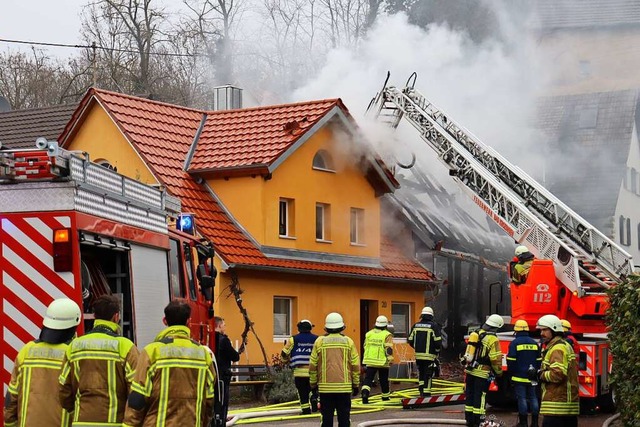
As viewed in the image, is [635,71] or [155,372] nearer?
[155,372]

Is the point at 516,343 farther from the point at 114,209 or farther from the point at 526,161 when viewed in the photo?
the point at 526,161

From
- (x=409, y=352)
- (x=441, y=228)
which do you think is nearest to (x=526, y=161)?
(x=441, y=228)

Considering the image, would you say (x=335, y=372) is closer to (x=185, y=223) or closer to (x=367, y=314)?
(x=185, y=223)

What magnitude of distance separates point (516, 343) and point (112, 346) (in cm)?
868

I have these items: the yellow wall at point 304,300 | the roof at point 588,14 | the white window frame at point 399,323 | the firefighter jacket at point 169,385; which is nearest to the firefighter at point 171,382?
the firefighter jacket at point 169,385

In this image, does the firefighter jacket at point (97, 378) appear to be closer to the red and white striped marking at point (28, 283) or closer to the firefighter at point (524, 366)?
the red and white striped marking at point (28, 283)

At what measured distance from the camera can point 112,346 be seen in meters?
8.13

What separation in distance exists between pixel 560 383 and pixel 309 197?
1489cm

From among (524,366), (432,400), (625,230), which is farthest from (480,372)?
(625,230)

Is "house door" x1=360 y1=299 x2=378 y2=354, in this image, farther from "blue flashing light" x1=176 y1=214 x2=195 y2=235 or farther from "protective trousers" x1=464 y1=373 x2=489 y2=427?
"blue flashing light" x1=176 y1=214 x2=195 y2=235

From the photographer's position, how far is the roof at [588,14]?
157ft

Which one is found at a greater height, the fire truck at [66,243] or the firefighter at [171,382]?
the fire truck at [66,243]

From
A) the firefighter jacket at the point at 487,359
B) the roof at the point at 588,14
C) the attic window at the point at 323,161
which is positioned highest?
the roof at the point at 588,14

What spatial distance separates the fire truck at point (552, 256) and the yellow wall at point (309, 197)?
4.50 metres
